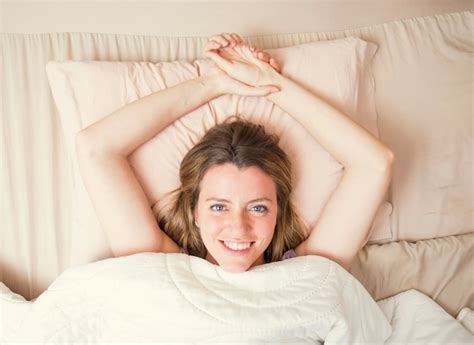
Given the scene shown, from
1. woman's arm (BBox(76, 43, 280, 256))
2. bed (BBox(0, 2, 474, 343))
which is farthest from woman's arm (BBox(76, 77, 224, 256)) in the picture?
bed (BBox(0, 2, 474, 343))

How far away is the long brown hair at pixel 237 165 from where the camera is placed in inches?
46.5

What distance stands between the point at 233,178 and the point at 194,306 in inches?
12.0

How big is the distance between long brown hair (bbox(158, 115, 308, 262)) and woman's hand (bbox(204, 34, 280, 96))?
9 centimetres

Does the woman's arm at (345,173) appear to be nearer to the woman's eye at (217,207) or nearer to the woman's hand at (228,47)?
the woman's hand at (228,47)

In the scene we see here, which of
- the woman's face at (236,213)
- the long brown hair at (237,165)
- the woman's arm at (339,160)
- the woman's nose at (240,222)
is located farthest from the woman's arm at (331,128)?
the woman's nose at (240,222)

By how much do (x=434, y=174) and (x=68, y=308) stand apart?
113 cm

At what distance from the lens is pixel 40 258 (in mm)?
1368

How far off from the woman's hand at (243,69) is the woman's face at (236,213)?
26 cm

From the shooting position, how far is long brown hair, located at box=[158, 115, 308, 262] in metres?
1.18

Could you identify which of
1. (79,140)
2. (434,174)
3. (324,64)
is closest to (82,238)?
(79,140)

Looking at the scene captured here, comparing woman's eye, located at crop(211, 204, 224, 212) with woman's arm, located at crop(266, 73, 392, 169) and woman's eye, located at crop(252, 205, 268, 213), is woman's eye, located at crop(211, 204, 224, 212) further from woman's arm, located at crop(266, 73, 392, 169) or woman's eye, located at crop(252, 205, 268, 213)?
woman's arm, located at crop(266, 73, 392, 169)

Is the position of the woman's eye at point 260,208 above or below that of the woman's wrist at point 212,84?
below

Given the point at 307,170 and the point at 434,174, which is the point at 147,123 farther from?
the point at 434,174

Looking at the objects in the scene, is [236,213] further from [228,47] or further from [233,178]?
[228,47]
